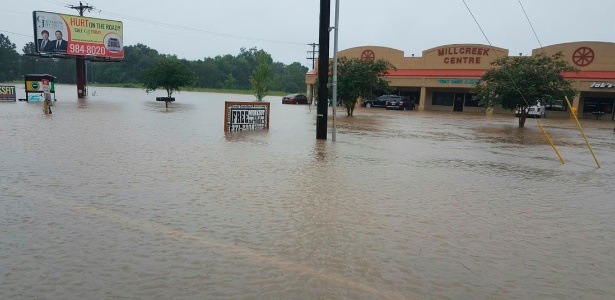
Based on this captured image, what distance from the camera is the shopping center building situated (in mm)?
40656

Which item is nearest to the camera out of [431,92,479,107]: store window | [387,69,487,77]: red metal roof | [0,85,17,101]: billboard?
[0,85,17,101]: billboard

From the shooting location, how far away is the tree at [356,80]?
1249 inches

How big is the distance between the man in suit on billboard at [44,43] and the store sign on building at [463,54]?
3846 cm

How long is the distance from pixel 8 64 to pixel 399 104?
133m

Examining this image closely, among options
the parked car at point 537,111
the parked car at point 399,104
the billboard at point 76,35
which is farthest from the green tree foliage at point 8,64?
the parked car at point 537,111

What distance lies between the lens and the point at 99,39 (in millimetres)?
41719

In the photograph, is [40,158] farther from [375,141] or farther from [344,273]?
[375,141]

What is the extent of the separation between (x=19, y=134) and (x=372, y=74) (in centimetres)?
2358

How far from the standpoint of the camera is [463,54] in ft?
153

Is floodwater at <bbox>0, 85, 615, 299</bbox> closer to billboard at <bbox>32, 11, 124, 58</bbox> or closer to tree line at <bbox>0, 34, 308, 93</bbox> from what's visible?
billboard at <bbox>32, 11, 124, 58</bbox>

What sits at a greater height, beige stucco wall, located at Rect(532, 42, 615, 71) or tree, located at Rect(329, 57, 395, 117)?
beige stucco wall, located at Rect(532, 42, 615, 71)

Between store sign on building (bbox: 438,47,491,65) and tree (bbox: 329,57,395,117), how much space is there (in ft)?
57.9

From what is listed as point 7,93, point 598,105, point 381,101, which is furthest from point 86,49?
point 598,105

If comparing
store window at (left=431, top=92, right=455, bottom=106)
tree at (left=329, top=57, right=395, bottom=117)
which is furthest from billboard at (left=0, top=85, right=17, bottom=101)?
store window at (left=431, top=92, right=455, bottom=106)
